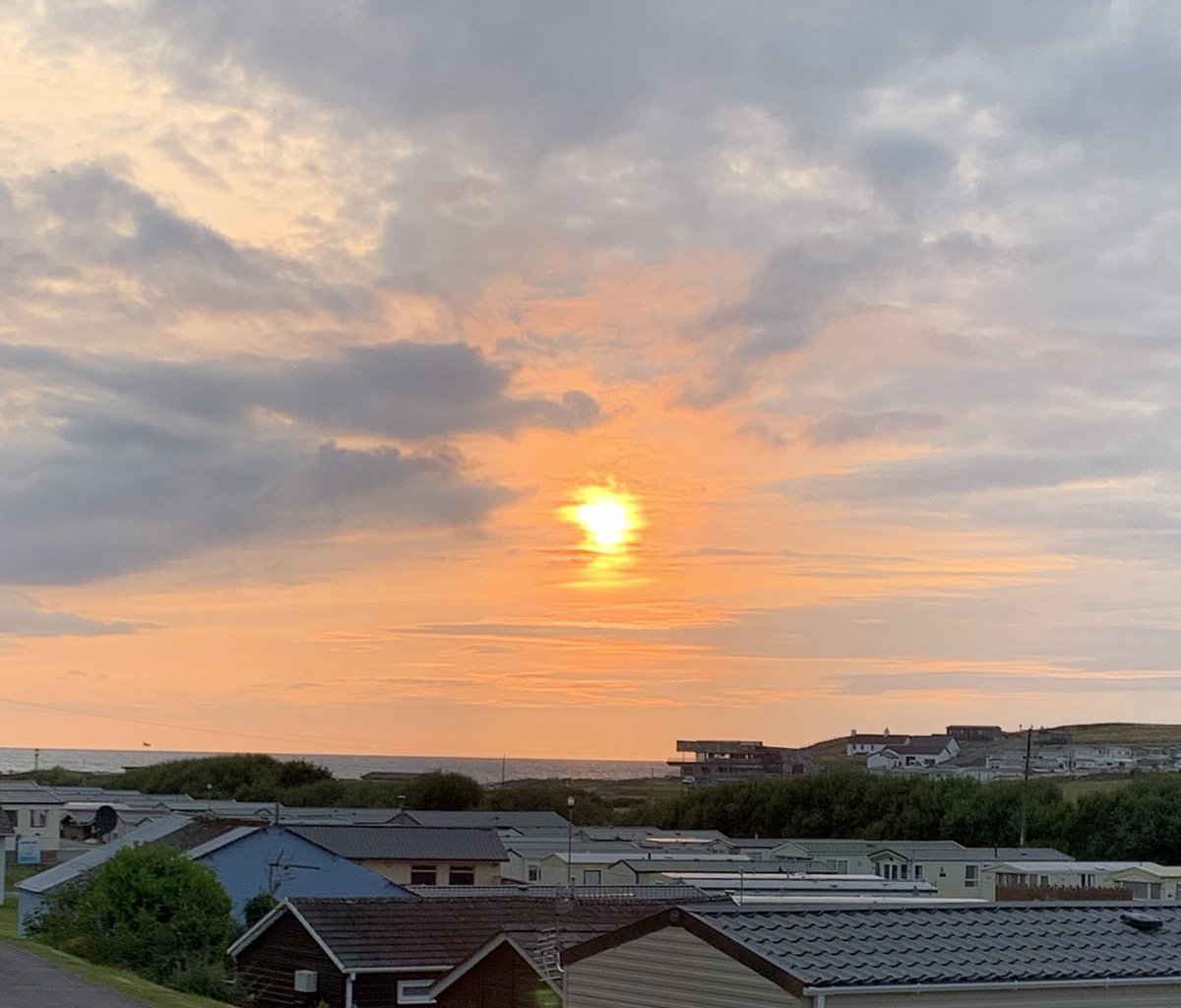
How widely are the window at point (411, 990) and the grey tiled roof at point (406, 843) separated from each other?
27.4 meters

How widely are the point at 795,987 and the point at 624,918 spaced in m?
19.8

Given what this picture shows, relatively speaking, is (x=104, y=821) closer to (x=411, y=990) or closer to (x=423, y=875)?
(x=423, y=875)

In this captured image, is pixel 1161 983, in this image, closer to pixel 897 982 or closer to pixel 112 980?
pixel 897 982

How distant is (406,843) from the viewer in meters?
63.7

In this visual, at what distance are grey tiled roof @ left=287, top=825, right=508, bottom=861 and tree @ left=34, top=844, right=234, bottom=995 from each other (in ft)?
78.1

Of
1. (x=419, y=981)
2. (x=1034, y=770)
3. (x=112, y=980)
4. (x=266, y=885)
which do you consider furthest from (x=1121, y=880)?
(x=1034, y=770)

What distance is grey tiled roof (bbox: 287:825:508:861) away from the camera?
204 ft

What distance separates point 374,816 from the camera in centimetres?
9400

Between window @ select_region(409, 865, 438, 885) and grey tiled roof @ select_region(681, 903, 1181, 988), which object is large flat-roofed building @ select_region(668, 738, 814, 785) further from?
grey tiled roof @ select_region(681, 903, 1181, 988)

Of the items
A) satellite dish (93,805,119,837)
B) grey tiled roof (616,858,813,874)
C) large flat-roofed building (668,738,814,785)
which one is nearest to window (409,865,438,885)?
grey tiled roof (616,858,813,874)

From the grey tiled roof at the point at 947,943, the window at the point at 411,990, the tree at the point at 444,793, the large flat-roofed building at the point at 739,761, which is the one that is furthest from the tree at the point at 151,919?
the large flat-roofed building at the point at 739,761

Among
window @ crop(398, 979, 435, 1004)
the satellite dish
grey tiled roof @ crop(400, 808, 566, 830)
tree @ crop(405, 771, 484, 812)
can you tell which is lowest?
window @ crop(398, 979, 435, 1004)

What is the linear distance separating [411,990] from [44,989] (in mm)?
11399

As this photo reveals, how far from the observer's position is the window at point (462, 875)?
64688 mm
